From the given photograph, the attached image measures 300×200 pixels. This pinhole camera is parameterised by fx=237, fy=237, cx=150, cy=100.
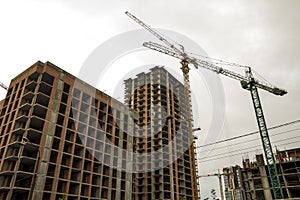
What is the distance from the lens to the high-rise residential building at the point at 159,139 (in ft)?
232

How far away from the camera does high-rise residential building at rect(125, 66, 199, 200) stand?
232 ft

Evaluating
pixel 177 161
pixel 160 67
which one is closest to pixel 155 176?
pixel 177 161

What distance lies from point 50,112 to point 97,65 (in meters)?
20.1

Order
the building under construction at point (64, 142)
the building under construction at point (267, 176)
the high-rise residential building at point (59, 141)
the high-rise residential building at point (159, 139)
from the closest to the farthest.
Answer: the high-rise residential building at point (59, 141)
the building under construction at point (64, 142)
the building under construction at point (267, 176)
the high-rise residential building at point (159, 139)

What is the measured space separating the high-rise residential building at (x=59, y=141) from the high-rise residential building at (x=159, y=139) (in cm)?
1767

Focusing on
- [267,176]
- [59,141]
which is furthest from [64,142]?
[267,176]

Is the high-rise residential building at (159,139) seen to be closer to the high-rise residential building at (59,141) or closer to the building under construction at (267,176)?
the building under construction at (267,176)

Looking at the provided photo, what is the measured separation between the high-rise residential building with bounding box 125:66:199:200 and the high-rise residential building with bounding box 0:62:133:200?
58.0 ft

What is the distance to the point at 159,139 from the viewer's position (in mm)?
77125

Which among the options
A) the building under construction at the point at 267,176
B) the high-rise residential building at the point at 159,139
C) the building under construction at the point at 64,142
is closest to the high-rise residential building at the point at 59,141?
the building under construction at the point at 64,142

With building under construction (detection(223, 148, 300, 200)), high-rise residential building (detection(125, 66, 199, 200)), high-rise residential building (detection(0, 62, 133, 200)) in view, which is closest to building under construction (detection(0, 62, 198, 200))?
high-rise residential building (detection(0, 62, 133, 200))

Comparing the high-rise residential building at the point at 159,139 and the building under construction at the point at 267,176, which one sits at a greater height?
the high-rise residential building at the point at 159,139

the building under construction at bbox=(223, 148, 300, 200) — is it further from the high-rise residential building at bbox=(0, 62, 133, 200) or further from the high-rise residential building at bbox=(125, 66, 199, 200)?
the high-rise residential building at bbox=(0, 62, 133, 200)

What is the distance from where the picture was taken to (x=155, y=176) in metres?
71.2
